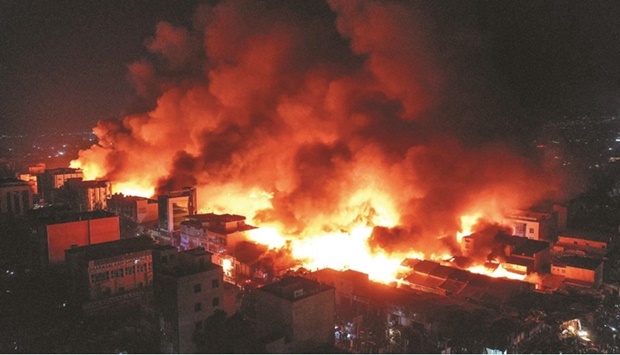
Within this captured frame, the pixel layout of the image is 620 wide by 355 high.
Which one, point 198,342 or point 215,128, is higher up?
point 215,128

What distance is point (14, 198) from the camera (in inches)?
1002

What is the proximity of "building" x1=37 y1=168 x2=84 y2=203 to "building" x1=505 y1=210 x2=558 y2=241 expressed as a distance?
23619mm

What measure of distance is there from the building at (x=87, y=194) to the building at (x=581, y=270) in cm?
2127

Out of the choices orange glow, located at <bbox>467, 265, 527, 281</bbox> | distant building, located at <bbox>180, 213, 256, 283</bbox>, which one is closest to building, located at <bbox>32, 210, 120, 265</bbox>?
distant building, located at <bbox>180, 213, 256, 283</bbox>

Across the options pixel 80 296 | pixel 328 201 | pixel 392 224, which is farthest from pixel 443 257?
pixel 80 296

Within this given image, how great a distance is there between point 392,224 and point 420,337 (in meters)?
8.43

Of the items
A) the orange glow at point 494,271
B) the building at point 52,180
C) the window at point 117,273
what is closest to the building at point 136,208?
the building at point 52,180

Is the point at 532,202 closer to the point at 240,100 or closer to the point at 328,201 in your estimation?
the point at 328,201

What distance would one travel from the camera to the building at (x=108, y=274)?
14250 mm

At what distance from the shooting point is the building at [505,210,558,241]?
2134cm

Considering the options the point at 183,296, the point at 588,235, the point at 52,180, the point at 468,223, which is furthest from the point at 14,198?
the point at 588,235

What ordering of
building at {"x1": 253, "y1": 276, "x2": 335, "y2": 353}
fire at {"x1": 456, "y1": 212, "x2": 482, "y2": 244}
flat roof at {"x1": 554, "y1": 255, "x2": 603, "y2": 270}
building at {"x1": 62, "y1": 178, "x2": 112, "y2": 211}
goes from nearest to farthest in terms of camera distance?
building at {"x1": 253, "y1": 276, "x2": 335, "y2": 353} → flat roof at {"x1": 554, "y1": 255, "x2": 603, "y2": 270} → fire at {"x1": 456, "y1": 212, "x2": 482, "y2": 244} → building at {"x1": 62, "y1": 178, "x2": 112, "y2": 211}

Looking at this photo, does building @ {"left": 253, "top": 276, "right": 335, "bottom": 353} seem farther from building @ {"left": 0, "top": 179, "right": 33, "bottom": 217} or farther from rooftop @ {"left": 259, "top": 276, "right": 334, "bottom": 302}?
building @ {"left": 0, "top": 179, "right": 33, "bottom": 217}

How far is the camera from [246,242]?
18.5 m
